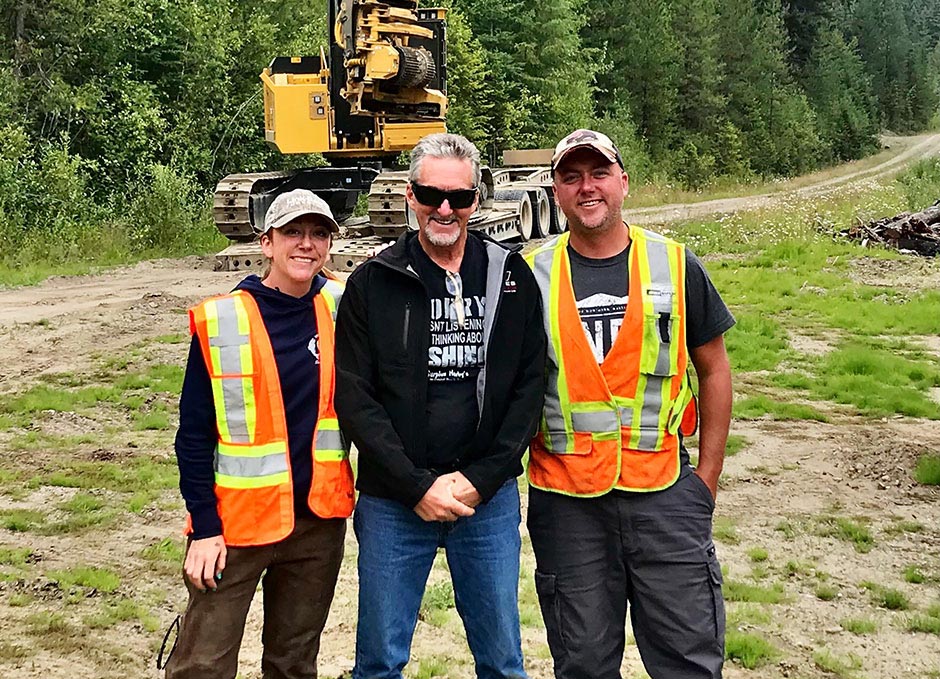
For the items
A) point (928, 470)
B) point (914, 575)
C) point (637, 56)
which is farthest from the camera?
point (637, 56)

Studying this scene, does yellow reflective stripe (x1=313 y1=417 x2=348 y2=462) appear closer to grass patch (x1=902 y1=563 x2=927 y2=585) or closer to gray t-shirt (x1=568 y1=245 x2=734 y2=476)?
gray t-shirt (x1=568 y1=245 x2=734 y2=476)

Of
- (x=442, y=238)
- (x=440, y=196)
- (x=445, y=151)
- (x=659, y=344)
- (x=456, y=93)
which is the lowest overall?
(x=659, y=344)

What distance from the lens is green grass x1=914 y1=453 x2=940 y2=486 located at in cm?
674

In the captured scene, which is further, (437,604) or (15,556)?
(15,556)

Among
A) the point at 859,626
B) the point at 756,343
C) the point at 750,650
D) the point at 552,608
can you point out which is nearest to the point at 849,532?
the point at 859,626

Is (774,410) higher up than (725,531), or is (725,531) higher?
(774,410)

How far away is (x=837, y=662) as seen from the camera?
438cm

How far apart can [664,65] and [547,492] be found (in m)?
43.3

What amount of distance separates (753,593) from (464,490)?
8.32ft

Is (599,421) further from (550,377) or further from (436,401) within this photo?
(436,401)

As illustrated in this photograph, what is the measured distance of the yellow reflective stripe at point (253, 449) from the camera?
10.5 ft

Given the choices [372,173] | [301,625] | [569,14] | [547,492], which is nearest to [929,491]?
[547,492]

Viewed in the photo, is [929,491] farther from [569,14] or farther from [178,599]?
[569,14]

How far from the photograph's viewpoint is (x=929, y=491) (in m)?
6.62
